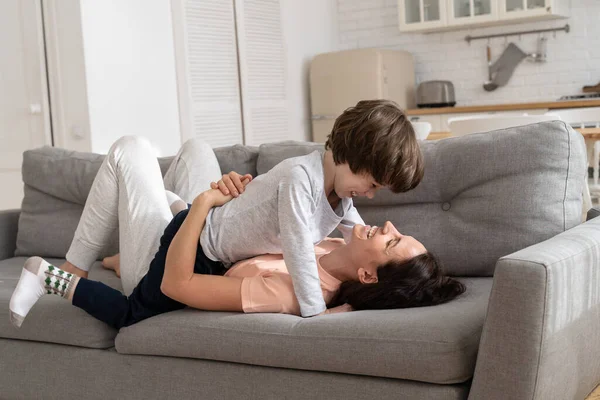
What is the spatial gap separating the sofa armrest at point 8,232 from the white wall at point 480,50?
4.26 m

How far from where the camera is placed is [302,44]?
6.84 metres

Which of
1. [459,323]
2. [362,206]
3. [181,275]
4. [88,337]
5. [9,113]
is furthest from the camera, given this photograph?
[9,113]

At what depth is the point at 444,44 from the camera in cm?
677

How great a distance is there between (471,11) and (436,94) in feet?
2.23

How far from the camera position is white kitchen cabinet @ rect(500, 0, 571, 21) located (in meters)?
6.02

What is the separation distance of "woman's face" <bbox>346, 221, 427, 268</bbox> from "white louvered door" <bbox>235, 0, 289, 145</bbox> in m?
4.10

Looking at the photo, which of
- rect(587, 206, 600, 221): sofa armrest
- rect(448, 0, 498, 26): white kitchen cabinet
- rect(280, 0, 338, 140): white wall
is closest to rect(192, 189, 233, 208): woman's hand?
rect(587, 206, 600, 221): sofa armrest

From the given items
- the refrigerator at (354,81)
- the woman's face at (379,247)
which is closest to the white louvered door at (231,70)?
the refrigerator at (354,81)

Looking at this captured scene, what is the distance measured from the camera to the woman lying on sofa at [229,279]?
208 centimetres

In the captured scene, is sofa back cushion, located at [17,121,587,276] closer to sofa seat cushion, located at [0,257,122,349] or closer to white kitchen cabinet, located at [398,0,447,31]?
sofa seat cushion, located at [0,257,122,349]

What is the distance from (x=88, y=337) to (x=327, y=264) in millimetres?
714

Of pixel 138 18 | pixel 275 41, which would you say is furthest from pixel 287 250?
pixel 275 41

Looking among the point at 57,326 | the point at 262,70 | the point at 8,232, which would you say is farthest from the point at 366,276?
the point at 262,70

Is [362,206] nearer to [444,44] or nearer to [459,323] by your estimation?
[459,323]
